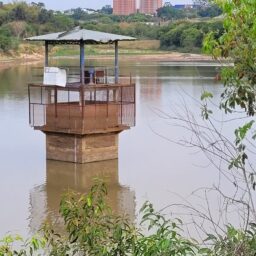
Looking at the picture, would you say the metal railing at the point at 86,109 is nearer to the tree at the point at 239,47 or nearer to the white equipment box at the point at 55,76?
the white equipment box at the point at 55,76

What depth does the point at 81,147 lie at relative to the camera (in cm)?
1614

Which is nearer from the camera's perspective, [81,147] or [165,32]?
[81,147]

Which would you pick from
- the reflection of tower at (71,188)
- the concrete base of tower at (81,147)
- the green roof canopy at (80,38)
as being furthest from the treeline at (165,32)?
the reflection of tower at (71,188)

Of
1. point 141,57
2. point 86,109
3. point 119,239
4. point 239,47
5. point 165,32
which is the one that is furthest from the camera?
point 165,32

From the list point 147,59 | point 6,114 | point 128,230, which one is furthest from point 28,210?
point 147,59

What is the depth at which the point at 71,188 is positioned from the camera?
14656 millimetres

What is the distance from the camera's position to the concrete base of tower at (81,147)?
16156 millimetres

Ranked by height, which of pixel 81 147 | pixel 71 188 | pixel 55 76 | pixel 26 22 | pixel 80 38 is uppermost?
pixel 26 22

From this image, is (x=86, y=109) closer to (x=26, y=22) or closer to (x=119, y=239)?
(x=119, y=239)

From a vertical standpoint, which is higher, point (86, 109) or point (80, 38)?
point (80, 38)

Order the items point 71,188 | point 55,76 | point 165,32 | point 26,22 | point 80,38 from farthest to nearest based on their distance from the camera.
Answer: point 26,22
point 165,32
point 55,76
point 80,38
point 71,188

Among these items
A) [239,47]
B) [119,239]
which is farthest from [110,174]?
[239,47]

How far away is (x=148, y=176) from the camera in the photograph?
51.1 ft

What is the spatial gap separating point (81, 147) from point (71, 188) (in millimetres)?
1679
